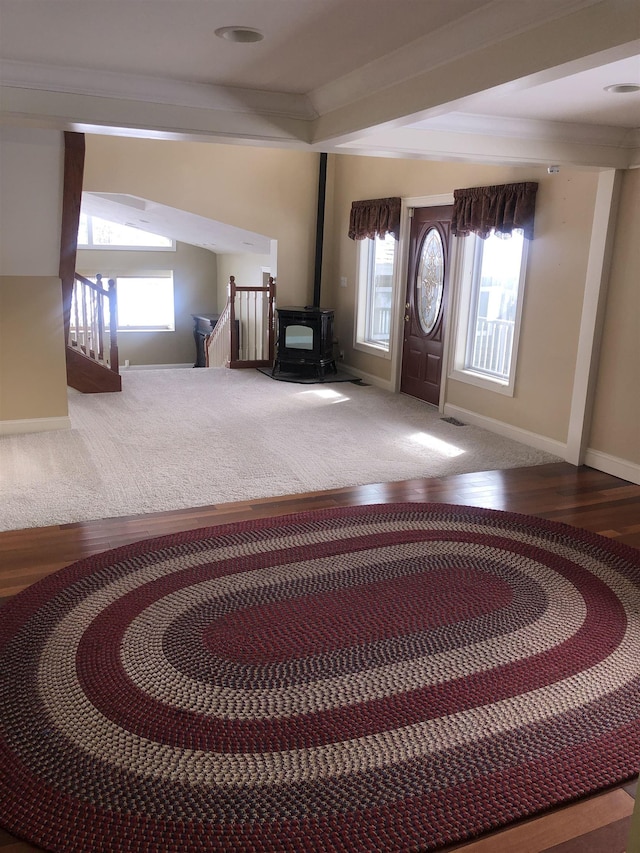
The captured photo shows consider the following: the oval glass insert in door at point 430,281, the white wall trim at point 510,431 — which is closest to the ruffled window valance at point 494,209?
the oval glass insert in door at point 430,281

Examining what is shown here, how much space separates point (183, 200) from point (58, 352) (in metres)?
2.98

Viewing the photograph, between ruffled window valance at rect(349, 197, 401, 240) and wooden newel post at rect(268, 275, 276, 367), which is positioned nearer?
ruffled window valance at rect(349, 197, 401, 240)

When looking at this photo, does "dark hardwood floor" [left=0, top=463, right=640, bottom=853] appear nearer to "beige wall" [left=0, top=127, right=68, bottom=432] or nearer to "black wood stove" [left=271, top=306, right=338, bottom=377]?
"beige wall" [left=0, top=127, right=68, bottom=432]

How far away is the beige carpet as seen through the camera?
4.24 m

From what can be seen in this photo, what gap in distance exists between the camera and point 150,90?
3477mm

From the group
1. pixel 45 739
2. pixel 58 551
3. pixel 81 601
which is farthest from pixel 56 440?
pixel 45 739

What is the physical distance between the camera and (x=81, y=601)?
2943 millimetres

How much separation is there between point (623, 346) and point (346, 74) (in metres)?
2.68

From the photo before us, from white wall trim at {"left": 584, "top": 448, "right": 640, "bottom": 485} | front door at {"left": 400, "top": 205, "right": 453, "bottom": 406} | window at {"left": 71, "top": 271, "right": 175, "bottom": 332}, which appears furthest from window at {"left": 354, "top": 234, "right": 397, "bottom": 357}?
window at {"left": 71, "top": 271, "right": 175, "bottom": 332}

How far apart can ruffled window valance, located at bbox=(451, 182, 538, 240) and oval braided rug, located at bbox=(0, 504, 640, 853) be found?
2.87 m

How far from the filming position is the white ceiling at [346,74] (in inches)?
93.7

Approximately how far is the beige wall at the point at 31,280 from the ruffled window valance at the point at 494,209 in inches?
127

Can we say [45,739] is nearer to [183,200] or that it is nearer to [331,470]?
[331,470]

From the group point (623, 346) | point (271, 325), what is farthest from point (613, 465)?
point (271, 325)
